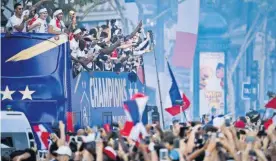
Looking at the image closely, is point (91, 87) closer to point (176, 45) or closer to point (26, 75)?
point (26, 75)

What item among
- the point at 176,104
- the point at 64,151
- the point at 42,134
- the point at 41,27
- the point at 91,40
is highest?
the point at 41,27

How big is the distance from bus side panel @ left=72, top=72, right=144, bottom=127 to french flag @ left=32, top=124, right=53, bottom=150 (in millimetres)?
1241

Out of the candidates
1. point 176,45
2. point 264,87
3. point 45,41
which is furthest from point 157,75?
point 45,41

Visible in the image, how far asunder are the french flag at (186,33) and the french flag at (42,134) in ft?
23.9

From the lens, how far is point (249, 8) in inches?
1104

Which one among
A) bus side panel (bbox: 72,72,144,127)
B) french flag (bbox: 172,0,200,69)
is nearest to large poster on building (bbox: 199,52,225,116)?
french flag (bbox: 172,0,200,69)

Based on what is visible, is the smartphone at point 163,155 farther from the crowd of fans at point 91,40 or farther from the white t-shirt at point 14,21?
the white t-shirt at point 14,21

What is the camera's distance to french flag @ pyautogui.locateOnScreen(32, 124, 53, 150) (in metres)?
18.7

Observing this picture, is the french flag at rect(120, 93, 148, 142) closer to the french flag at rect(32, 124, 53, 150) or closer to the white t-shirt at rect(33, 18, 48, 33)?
the french flag at rect(32, 124, 53, 150)

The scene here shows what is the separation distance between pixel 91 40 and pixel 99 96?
58.2 inches

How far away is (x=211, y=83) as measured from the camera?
88.1 feet

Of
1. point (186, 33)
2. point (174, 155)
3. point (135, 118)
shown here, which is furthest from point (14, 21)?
point (174, 155)

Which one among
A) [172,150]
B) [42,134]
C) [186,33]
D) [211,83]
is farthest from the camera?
[211,83]

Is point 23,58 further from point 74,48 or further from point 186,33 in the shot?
point 186,33
